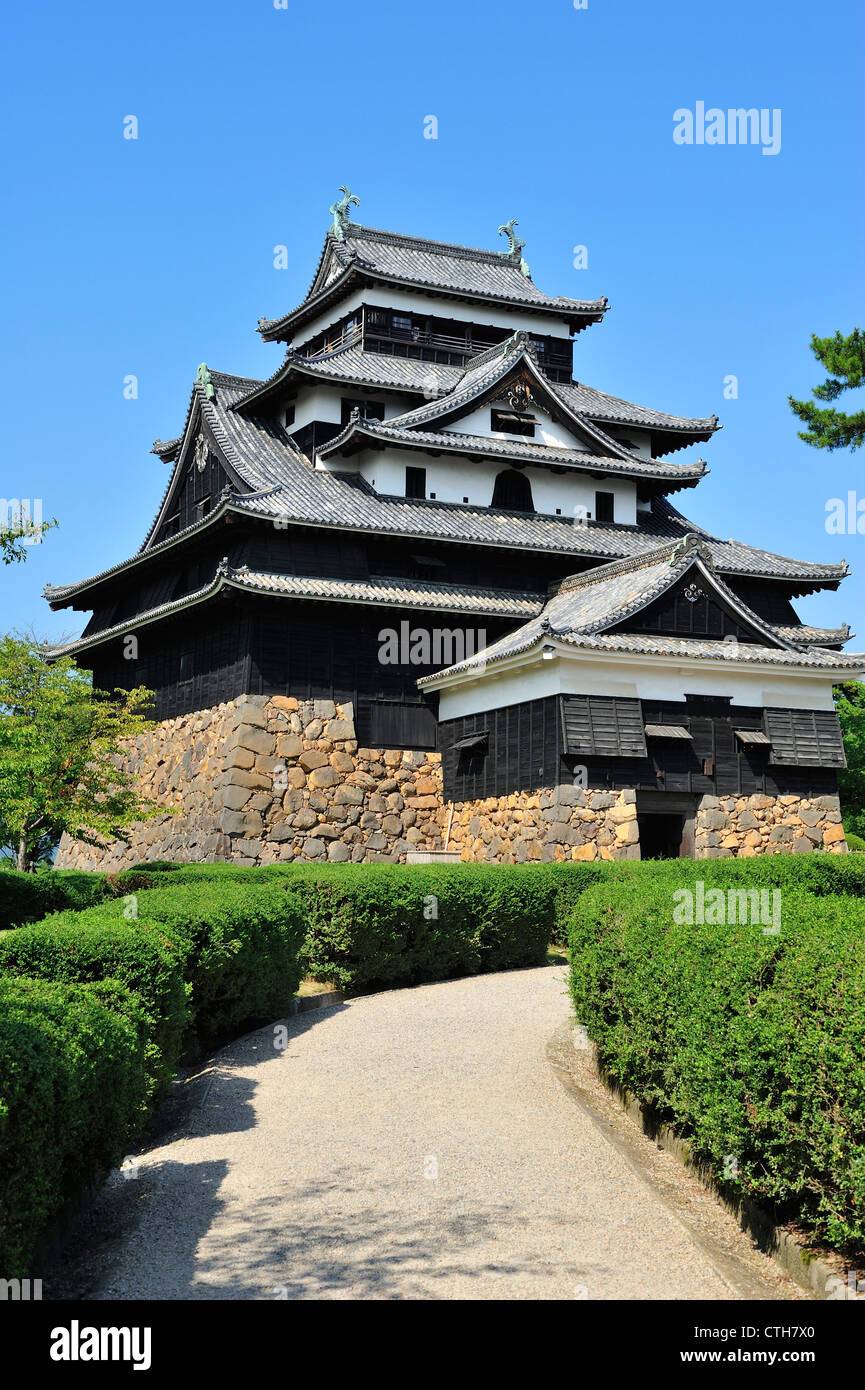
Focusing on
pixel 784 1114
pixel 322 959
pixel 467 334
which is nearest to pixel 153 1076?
pixel 784 1114

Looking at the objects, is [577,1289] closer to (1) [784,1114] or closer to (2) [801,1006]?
(1) [784,1114]

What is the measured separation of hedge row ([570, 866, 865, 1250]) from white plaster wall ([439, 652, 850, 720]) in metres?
14.7

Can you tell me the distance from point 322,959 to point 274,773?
11.6 m

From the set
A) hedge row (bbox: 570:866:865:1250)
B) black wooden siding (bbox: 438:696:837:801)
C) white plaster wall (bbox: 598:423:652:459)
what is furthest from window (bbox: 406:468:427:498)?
hedge row (bbox: 570:866:865:1250)

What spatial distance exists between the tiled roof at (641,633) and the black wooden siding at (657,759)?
1114mm

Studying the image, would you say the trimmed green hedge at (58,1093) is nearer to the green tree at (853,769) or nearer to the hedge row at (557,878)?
the hedge row at (557,878)

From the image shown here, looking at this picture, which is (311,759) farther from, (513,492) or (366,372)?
(366,372)

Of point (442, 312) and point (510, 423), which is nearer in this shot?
point (510, 423)

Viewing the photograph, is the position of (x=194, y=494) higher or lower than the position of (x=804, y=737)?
higher

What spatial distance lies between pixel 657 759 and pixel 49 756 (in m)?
11.6

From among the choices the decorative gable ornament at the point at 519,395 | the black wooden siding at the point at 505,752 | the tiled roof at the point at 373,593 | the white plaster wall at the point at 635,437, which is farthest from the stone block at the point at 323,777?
the white plaster wall at the point at 635,437

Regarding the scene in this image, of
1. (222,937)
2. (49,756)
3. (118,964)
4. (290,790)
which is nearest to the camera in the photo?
(118,964)

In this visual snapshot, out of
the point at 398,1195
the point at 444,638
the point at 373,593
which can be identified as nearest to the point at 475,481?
the point at 444,638

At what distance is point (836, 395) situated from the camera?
14711 mm
